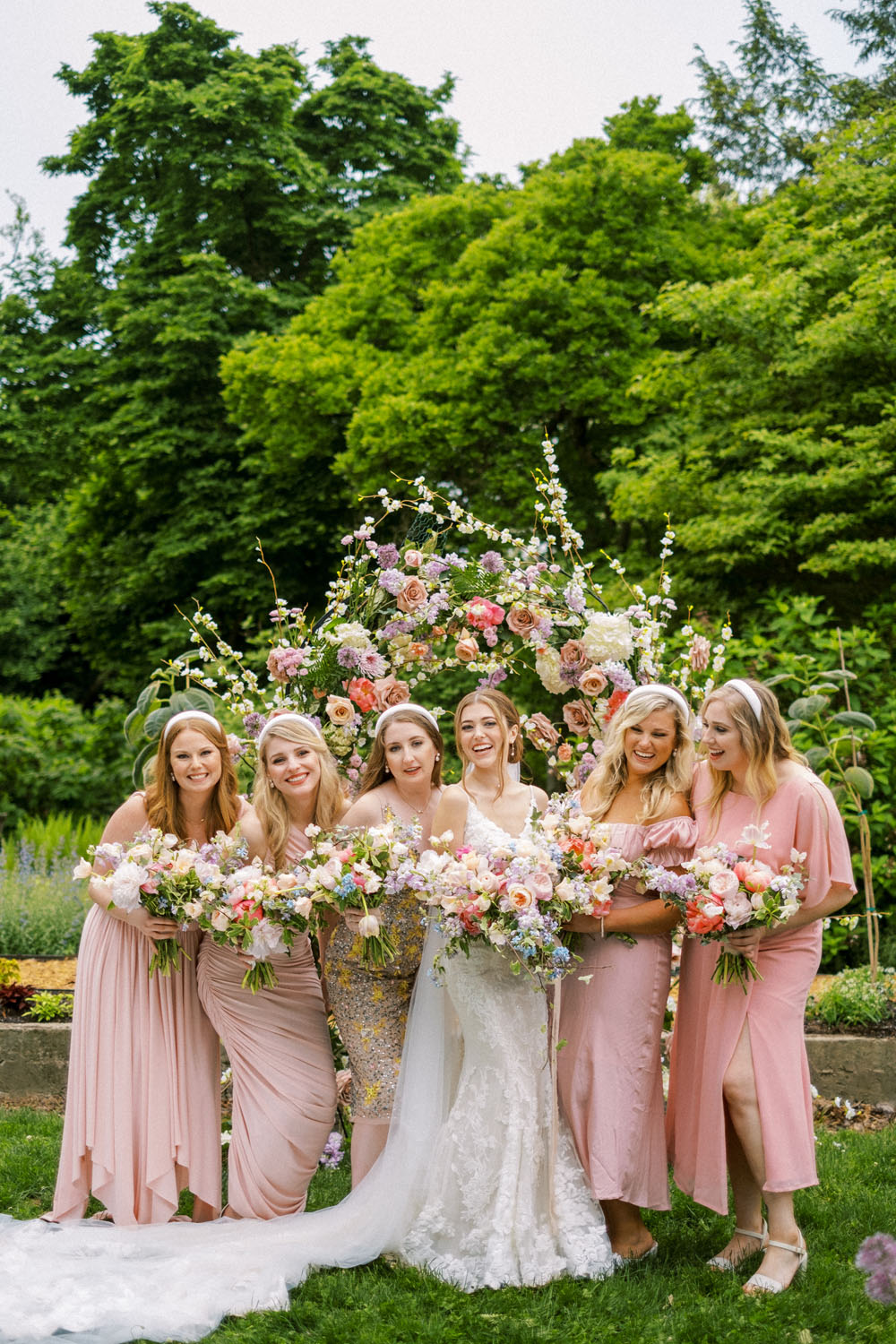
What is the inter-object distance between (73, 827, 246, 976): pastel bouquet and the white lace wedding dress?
0.87 meters

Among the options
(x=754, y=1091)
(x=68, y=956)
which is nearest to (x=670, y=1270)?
(x=754, y=1091)

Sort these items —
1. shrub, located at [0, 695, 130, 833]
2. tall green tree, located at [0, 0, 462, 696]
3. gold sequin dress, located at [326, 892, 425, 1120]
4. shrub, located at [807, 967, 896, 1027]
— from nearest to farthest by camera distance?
gold sequin dress, located at [326, 892, 425, 1120], shrub, located at [807, 967, 896, 1027], shrub, located at [0, 695, 130, 833], tall green tree, located at [0, 0, 462, 696]

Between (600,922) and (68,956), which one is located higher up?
(600,922)

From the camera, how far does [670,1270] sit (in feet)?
14.7

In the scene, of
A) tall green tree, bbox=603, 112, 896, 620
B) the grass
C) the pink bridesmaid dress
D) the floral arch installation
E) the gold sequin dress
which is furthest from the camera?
tall green tree, bbox=603, 112, 896, 620

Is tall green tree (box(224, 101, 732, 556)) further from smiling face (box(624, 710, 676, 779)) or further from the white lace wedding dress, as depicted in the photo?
the white lace wedding dress

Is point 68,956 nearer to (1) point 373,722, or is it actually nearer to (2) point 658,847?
(1) point 373,722

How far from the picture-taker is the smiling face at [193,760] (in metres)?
5.04

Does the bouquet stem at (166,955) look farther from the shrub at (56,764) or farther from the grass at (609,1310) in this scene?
the shrub at (56,764)

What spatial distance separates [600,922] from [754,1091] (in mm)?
764

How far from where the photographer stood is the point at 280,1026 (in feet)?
16.4

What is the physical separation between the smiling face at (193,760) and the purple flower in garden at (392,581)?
1231mm

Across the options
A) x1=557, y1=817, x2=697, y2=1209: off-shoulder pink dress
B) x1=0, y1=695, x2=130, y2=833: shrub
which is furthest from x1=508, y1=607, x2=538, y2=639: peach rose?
x1=0, y1=695, x2=130, y2=833: shrub

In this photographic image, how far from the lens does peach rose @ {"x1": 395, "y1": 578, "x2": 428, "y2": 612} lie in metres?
→ 5.84
